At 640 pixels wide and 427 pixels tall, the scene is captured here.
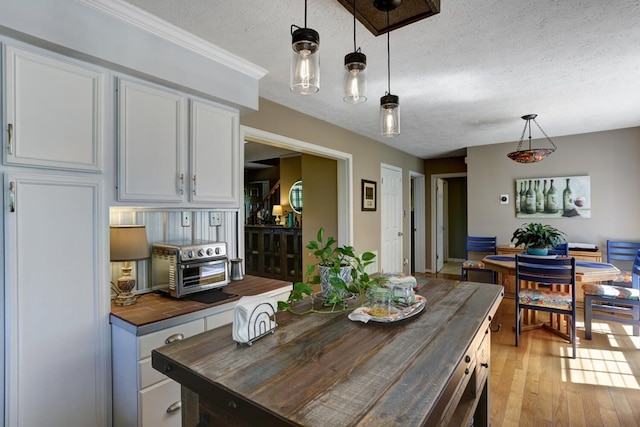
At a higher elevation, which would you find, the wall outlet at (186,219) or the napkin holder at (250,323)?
the wall outlet at (186,219)

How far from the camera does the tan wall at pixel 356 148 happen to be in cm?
308

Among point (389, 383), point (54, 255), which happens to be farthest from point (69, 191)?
point (389, 383)

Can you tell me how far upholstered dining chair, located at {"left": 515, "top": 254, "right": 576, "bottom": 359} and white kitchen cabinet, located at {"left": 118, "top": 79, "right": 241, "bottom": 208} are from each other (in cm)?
270

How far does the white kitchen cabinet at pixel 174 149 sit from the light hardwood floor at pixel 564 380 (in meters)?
2.40

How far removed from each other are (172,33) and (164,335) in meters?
1.71

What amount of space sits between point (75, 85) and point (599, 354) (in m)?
4.34

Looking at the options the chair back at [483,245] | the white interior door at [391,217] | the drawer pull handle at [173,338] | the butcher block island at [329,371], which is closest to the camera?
the butcher block island at [329,371]

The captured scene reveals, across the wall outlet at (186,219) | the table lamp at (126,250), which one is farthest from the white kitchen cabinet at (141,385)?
the wall outlet at (186,219)

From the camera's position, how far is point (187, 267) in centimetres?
199

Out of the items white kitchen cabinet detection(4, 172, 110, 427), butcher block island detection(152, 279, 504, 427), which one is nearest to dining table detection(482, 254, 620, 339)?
butcher block island detection(152, 279, 504, 427)

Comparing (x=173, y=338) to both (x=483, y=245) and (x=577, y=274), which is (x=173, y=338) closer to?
(x=577, y=274)

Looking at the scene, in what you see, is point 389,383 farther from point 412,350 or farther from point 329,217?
point 329,217

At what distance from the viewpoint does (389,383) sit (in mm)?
806

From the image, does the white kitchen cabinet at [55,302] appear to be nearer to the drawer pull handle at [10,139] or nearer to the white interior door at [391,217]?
the drawer pull handle at [10,139]
